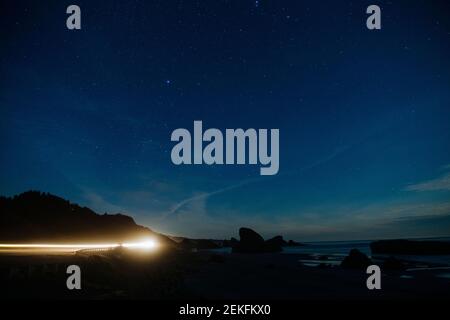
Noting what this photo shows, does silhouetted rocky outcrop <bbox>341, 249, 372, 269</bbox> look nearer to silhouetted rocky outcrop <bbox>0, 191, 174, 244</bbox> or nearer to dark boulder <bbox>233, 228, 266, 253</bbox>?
silhouetted rocky outcrop <bbox>0, 191, 174, 244</bbox>

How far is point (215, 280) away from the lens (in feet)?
38.2

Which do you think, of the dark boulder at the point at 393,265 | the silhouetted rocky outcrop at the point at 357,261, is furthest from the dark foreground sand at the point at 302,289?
the dark boulder at the point at 393,265

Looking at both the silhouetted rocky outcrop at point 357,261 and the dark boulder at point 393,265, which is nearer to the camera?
the silhouetted rocky outcrop at point 357,261

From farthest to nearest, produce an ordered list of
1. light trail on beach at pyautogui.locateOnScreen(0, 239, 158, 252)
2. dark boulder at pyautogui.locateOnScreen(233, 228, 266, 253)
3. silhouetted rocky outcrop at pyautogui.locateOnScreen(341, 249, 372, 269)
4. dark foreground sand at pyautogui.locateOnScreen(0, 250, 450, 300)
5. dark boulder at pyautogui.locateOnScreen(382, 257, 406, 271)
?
dark boulder at pyautogui.locateOnScreen(233, 228, 266, 253) → dark boulder at pyautogui.locateOnScreen(382, 257, 406, 271) → silhouetted rocky outcrop at pyautogui.locateOnScreen(341, 249, 372, 269) → light trail on beach at pyautogui.locateOnScreen(0, 239, 158, 252) → dark foreground sand at pyautogui.locateOnScreen(0, 250, 450, 300)

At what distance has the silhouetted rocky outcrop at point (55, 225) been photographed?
18.9 metres

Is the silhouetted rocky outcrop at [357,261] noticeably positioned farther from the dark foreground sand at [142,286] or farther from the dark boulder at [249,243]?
the dark boulder at [249,243]

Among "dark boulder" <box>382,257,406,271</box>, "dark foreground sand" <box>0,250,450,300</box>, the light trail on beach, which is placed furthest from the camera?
"dark boulder" <box>382,257,406,271</box>

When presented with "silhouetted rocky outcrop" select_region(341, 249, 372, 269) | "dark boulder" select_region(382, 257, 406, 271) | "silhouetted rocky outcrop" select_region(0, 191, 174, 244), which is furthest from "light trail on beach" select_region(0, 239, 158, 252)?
"dark boulder" select_region(382, 257, 406, 271)

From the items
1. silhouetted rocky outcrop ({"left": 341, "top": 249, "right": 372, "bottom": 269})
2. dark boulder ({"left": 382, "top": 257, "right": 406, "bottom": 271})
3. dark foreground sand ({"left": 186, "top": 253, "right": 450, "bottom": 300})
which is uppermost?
dark foreground sand ({"left": 186, "top": 253, "right": 450, "bottom": 300})

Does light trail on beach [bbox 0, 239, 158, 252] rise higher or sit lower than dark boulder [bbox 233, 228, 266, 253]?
higher

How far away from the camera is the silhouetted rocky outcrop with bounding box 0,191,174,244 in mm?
18938

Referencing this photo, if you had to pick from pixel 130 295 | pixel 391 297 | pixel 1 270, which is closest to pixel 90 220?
pixel 1 270

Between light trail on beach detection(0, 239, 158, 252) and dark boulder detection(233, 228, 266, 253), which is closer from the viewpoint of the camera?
light trail on beach detection(0, 239, 158, 252)
